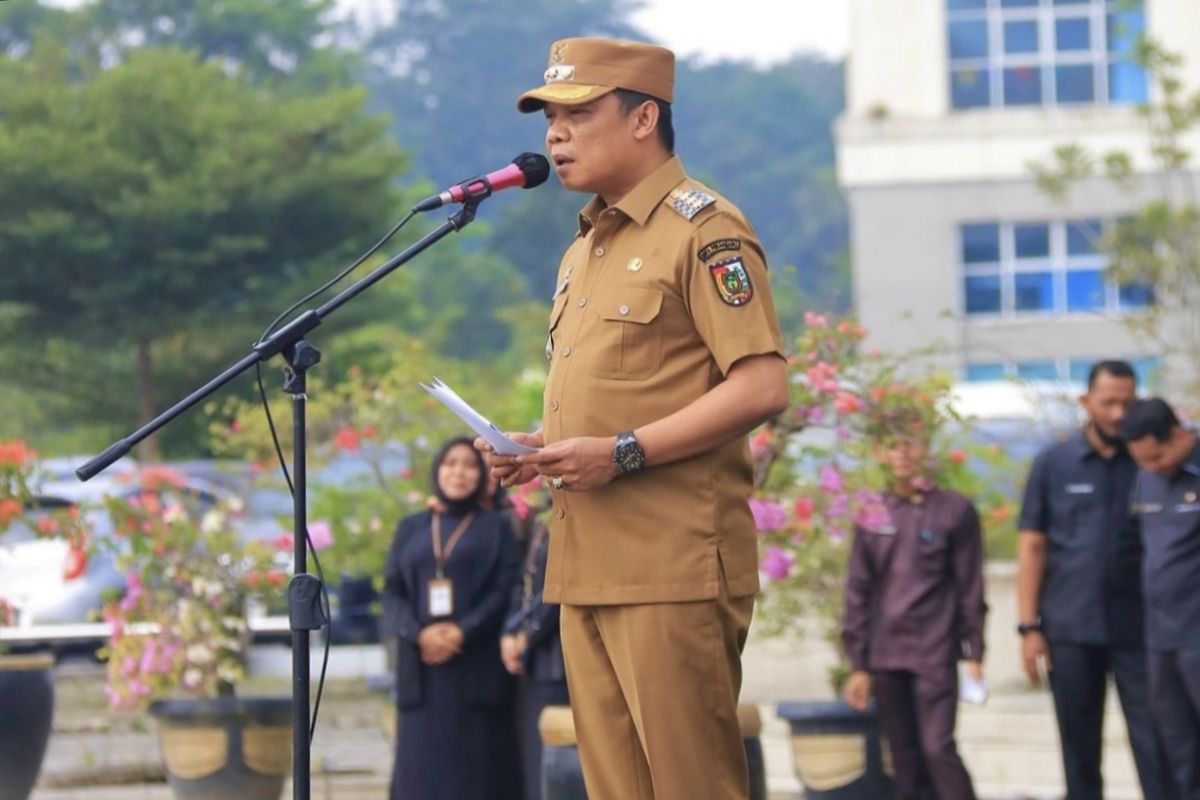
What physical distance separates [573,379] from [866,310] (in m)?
34.5

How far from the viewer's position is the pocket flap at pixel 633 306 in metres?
4.30

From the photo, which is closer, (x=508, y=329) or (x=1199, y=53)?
(x=1199, y=53)

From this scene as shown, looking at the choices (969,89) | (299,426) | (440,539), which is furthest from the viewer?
(969,89)

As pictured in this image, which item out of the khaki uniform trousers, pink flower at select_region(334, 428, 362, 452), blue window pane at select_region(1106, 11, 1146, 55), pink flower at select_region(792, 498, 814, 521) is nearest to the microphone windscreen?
the khaki uniform trousers

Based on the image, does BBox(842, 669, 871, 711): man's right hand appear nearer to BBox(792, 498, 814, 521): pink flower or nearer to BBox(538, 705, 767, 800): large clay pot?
BBox(792, 498, 814, 521): pink flower

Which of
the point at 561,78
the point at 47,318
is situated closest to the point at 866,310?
the point at 47,318

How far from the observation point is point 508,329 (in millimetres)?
55562

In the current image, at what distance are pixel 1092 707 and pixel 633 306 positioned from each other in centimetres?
421

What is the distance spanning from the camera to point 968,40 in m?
37.4

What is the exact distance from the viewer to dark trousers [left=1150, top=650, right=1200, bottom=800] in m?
7.24

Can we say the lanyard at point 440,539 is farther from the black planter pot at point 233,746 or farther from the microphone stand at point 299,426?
the microphone stand at point 299,426

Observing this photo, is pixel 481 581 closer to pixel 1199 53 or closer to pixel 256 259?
pixel 256 259

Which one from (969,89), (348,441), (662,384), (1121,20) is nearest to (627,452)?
(662,384)

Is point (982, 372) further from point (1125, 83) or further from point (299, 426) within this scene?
A: point (299, 426)
